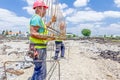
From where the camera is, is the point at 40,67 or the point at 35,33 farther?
the point at 40,67

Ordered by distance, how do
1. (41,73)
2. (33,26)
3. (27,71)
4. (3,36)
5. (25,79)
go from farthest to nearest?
(3,36) → (27,71) → (25,79) → (41,73) → (33,26)

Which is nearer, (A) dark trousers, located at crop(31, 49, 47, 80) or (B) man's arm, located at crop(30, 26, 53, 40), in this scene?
(B) man's arm, located at crop(30, 26, 53, 40)

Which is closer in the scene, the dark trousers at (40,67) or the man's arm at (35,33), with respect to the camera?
the man's arm at (35,33)

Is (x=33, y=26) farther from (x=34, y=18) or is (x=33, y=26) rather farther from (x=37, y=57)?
(x=37, y=57)

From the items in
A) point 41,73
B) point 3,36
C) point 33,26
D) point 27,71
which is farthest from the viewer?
point 3,36

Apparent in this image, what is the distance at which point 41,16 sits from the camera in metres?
5.05

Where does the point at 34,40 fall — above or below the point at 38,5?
below

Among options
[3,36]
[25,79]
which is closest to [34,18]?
[25,79]

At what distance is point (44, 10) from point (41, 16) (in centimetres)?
15

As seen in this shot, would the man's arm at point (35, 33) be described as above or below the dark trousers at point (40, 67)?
above

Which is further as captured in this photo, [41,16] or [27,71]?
[27,71]

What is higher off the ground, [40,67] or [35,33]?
[35,33]

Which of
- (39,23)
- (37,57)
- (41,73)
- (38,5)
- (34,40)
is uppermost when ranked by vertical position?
(38,5)

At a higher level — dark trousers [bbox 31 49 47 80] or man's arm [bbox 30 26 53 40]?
man's arm [bbox 30 26 53 40]
